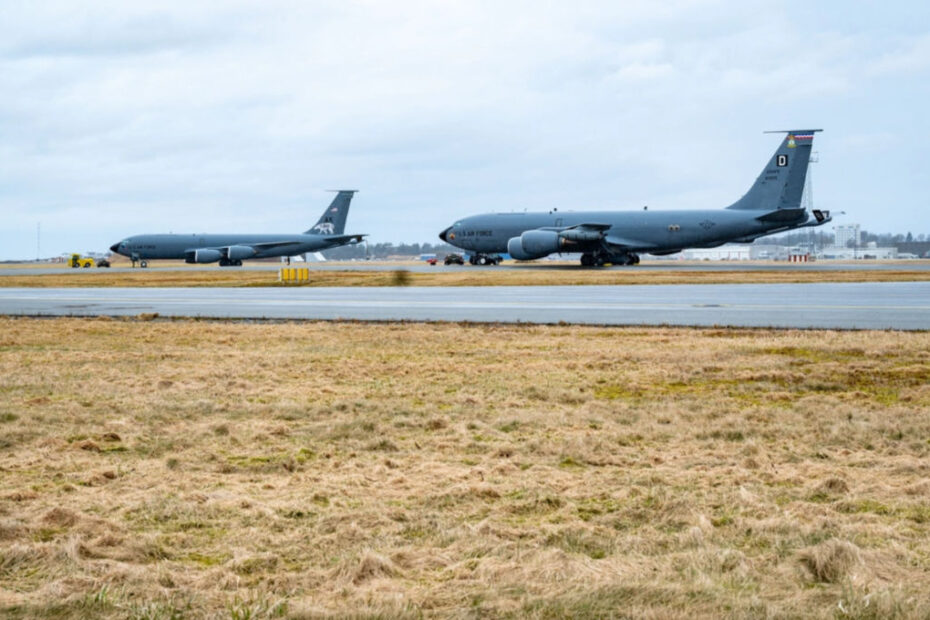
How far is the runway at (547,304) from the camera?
19.7m

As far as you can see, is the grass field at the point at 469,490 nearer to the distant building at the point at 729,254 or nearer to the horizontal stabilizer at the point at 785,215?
the horizontal stabilizer at the point at 785,215

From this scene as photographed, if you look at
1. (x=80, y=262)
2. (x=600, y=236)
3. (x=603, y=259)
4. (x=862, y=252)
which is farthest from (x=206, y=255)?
(x=862, y=252)

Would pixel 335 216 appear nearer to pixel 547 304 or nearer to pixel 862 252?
pixel 547 304

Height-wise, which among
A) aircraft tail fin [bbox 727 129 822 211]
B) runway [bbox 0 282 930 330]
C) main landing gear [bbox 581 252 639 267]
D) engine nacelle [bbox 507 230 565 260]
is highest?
A: aircraft tail fin [bbox 727 129 822 211]

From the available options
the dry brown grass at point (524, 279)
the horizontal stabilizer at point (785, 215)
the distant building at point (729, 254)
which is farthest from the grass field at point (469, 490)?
the distant building at point (729, 254)

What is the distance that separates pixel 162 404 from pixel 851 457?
6776mm

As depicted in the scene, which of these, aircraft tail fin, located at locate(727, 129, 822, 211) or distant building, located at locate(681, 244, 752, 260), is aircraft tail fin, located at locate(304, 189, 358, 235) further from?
distant building, located at locate(681, 244, 752, 260)

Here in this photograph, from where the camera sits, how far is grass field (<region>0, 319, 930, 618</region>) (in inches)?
162

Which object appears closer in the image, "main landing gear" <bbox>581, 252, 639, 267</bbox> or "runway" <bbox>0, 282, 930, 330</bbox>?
"runway" <bbox>0, 282, 930, 330</bbox>

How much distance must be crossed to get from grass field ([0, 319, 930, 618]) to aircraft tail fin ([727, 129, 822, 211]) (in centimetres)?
5074

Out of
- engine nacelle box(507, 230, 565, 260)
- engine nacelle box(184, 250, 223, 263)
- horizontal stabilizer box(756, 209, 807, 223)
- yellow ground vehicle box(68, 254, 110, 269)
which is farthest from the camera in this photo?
yellow ground vehicle box(68, 254, 110, 269)

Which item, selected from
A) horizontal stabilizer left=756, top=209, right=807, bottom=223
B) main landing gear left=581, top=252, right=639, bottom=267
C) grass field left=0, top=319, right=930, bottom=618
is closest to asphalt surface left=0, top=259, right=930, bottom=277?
main landing gear left=581, top=252, right=639, bottom=267

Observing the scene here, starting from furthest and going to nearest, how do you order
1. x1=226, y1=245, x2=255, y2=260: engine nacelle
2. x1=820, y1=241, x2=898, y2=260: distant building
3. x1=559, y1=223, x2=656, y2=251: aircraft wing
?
x1=820, y1=241, x2=898, y2=260: distant building < x1=226, y1=245, x2=255, y2=260: engine nacelle < x1=559, y1=223, x2=656, y2=251: aircraft wing

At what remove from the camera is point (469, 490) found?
5.82 meters
